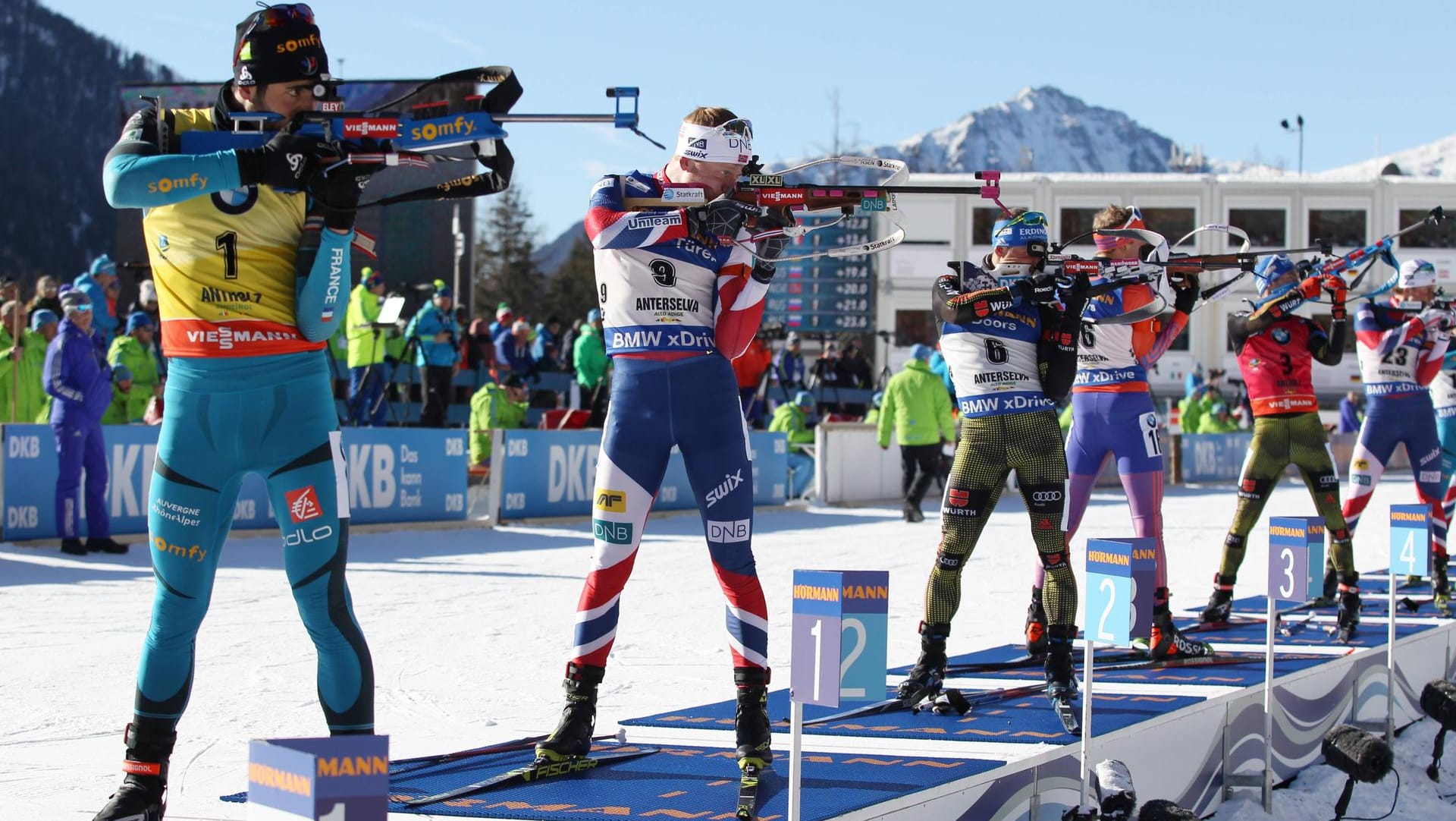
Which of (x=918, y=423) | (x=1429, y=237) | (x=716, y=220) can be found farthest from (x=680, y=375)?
(x=1429, y=237)

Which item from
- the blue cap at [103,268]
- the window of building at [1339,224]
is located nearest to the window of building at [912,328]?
the window of building at [1339,224]

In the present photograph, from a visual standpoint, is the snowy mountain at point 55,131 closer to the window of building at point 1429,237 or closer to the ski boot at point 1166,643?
the window of building at point 1429,237

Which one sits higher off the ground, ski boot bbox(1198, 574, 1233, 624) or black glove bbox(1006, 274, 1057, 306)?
black glove bbox(1006, 274, 1057, 306)

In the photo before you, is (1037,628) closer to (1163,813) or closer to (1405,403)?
(1163,813)

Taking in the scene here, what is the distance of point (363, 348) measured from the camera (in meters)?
16.6

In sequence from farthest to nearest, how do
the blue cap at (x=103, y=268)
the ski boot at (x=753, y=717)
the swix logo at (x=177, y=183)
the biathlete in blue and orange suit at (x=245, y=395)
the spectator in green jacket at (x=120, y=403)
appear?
the blue cap at (x=103, y=268)
the spectator in green jacket at (x=120, y=403)
the ski boot at (x=753, y=717)
the biathlete in blue and orange suit at (x=245, y=395)
the swix logo at (x=177, y=183)

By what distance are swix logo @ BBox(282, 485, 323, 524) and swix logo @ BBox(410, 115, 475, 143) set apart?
111 centimetres

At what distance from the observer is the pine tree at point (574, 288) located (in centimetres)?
6359

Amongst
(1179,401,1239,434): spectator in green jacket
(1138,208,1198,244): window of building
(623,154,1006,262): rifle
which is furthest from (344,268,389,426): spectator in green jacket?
(1138,208,1198,244): window of building

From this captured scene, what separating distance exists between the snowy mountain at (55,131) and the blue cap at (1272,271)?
68014mm

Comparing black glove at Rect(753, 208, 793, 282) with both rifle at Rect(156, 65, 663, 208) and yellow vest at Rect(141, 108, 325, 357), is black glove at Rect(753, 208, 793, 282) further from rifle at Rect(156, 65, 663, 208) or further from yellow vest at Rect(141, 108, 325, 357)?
yellow vest at Rect(141, 108, 325, 357)

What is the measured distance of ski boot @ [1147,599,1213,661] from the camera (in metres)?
7.66

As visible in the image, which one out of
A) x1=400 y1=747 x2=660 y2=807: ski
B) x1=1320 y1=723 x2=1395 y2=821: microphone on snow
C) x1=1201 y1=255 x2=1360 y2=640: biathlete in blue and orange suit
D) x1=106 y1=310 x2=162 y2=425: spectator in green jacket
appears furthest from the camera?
x1=106 y1=310 x2=162 y2=425: spectator in green jacket

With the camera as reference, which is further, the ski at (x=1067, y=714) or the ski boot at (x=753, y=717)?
the ski at (x=1067, y=714)
